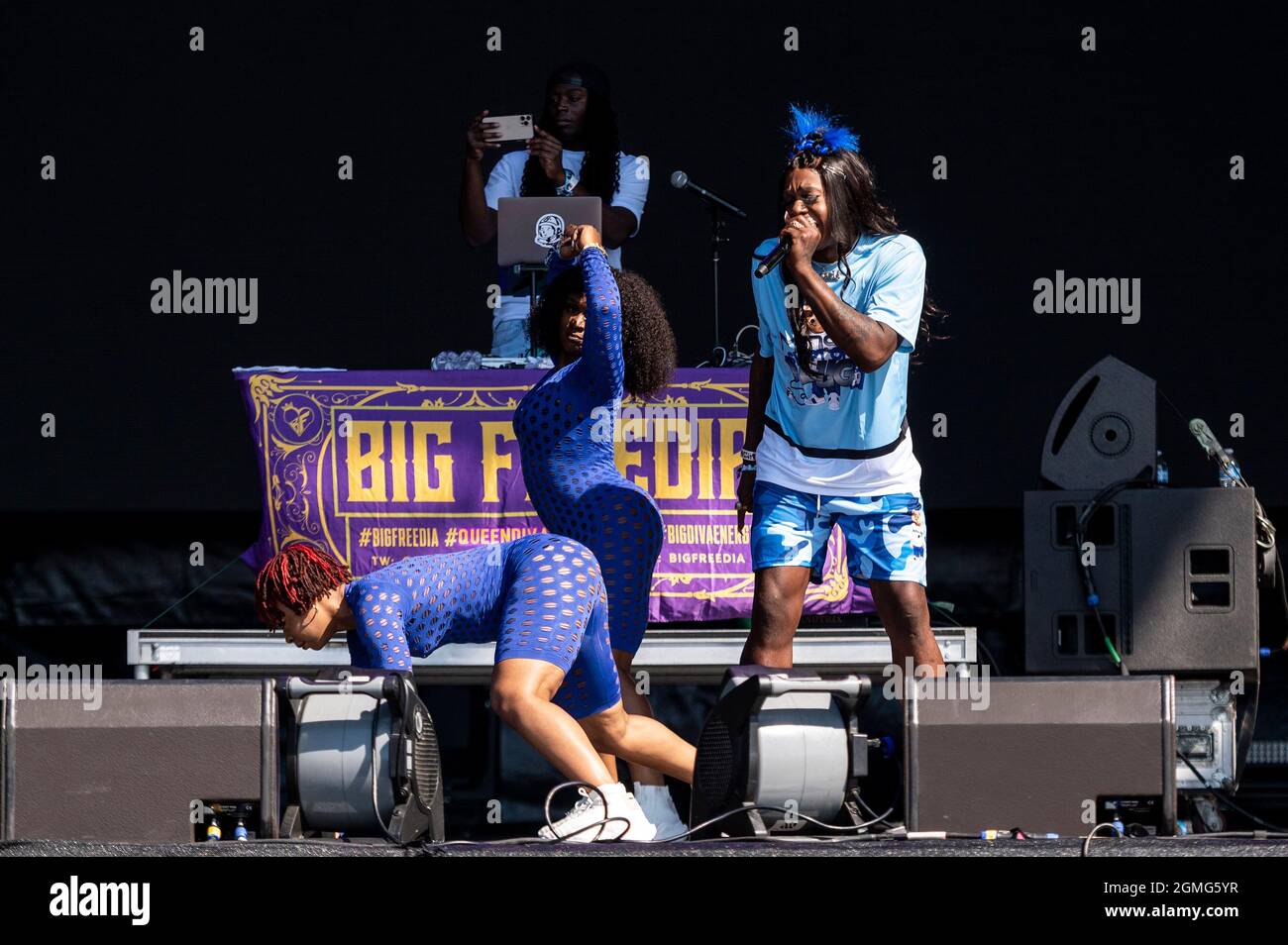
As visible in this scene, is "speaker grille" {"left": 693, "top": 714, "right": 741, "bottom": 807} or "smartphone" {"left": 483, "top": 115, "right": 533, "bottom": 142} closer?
"speaker grille" {"left": 693, "top": 714, "right": 741, "bottom": 807}

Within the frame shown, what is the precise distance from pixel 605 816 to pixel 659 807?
3.45ft

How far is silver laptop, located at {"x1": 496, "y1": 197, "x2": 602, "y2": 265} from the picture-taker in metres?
5.59

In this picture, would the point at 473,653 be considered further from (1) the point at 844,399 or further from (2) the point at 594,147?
(2) the point at 594,147

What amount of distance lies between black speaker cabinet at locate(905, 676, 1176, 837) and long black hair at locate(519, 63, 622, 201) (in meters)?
3.15

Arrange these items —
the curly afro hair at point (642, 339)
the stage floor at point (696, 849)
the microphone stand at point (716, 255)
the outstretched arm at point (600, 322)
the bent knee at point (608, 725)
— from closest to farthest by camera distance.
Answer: the stage floor at point (696, 849), the bent knee at point (608, 725), the outstretched arm at point (600, 322), the curly afro hair at point (642, 339), the microphone stand at point (716, 255)

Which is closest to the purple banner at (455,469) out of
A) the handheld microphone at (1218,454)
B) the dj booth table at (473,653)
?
the dj booth table at (473,653)

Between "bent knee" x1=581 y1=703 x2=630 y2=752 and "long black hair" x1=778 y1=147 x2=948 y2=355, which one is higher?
"long black hair" x1=778 y1=147 x2=948 y2=355

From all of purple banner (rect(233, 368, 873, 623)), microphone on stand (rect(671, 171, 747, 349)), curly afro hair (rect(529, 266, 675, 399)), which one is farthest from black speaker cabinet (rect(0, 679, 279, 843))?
microphone on stand (rect(671, 171, 747, 349))

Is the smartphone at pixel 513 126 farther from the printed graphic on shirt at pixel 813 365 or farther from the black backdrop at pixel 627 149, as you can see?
the printed graphic on shirt at pixel 813 365

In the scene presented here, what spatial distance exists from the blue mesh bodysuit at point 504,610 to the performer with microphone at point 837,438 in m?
0.45

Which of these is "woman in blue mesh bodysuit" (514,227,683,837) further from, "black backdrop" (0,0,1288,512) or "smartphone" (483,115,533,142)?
"black backdrop" (0,0,1288,512)

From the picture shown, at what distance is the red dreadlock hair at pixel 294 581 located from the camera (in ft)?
12.6

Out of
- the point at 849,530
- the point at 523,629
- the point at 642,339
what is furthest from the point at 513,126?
the point at 523,629

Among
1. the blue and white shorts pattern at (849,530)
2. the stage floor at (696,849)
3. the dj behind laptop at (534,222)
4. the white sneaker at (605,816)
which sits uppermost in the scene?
the dj behind laptop at (534,222)
